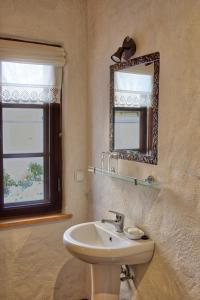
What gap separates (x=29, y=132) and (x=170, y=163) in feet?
4.09

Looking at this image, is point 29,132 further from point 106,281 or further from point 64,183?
point 106,281

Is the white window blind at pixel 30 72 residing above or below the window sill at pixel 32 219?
above

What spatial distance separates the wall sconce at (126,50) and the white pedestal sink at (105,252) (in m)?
1.14

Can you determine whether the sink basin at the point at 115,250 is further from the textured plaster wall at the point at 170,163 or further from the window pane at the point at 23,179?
the window pane at the point at 23,179

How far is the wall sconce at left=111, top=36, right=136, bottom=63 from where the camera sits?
2.08 meters

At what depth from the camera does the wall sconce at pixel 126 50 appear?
2.08 m

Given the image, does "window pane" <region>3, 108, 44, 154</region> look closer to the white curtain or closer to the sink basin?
the white curtain

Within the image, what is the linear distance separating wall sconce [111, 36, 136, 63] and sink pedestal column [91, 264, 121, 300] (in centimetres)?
133

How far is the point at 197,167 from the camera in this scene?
163cm

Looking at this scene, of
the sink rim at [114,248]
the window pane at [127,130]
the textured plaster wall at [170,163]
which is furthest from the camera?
the window pane at [127,130]

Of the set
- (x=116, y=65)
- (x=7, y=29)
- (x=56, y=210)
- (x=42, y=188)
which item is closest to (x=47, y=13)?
(x=7, y=29)

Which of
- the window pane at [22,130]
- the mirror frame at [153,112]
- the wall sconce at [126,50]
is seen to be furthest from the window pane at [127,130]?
the window pane at [22,130]

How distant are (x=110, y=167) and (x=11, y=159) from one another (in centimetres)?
77

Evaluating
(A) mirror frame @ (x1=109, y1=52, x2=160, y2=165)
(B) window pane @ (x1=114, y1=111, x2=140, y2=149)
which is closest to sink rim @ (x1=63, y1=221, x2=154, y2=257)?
(A) mirror frame @ (x1=109, y1=52, x2=160, y2=165)
